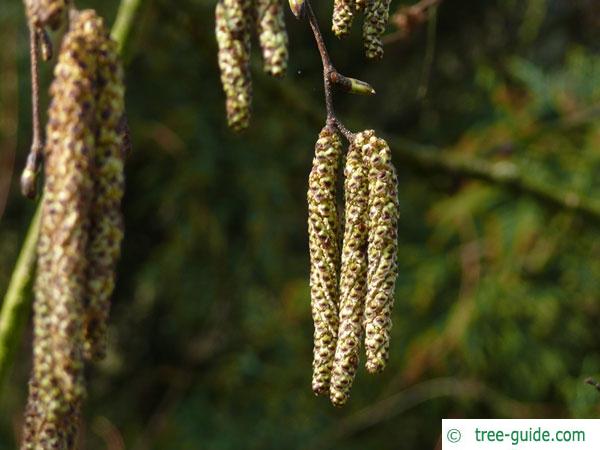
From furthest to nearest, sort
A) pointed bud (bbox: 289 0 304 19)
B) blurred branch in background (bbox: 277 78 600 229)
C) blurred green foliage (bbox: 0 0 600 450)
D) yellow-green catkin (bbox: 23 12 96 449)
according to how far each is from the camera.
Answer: blurred green foliage (bbox: 0 0 600 450) → blurred branch in background (bbox: 277 78 600 229) → pointed bud (bbox: 289 0 304 19) → yellow-green catkin (bbox: 23 12 96 449)

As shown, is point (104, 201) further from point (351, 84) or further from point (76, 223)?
point (351, 84)

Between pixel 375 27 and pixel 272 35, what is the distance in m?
0.14

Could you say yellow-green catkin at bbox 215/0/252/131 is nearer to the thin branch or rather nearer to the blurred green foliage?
the thin branch

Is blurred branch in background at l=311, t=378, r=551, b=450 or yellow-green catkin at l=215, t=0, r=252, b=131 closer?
yellow-green catkin at l=215, t=0, r=252, b=131

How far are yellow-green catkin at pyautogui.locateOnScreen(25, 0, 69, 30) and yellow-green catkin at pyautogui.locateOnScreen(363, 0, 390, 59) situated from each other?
199 millimetres

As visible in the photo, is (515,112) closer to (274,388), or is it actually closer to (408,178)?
(408,178)

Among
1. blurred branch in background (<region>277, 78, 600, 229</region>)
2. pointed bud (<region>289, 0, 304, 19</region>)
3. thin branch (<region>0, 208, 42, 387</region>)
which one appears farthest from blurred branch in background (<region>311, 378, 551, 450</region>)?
pointed bud (<region>289, 0, 304, 19</region>)

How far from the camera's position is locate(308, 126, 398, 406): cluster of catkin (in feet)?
2.41

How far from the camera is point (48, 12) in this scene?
65cm

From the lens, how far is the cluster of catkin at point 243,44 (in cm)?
62

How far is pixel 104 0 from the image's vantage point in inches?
101

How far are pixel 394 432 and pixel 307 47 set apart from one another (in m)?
0.99

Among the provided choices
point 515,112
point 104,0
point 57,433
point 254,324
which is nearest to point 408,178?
point 515,112

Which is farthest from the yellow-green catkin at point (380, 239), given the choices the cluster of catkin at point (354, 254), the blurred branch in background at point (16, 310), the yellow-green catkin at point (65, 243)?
the blurred branch in background at point (16, 310)
